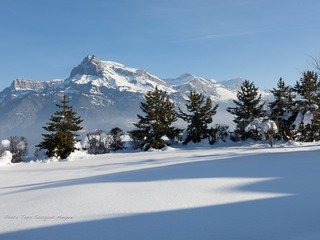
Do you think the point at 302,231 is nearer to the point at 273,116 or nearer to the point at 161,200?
the point at 161,200

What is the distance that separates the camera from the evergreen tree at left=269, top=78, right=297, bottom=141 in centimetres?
2920

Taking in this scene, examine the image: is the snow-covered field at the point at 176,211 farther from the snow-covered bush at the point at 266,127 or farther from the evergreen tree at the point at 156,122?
the evergreen tree at the point at 156,122

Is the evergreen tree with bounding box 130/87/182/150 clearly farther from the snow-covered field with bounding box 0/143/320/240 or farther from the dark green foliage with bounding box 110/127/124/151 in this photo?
the snow-covered field with bounding box 0/143/320/240

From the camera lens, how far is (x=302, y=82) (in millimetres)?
29719

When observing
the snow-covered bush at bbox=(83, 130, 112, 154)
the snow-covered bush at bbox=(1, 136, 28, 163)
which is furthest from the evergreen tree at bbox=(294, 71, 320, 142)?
the snow-covered bush at bbox=(1, 136, 28, 163)

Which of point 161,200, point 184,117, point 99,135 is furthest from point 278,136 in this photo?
point 161,200

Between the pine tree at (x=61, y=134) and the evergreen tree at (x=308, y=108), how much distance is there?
67.0ft

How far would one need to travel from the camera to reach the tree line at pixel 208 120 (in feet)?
83.4

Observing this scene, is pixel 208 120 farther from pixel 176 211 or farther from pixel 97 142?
pixel 176 211

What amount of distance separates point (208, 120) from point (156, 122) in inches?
247

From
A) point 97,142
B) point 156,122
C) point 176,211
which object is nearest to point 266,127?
point 156,122

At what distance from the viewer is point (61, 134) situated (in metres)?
24.8

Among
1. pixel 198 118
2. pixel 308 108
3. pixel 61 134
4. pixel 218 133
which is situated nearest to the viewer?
pixel 61 134

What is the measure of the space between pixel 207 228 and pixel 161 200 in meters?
1.85
